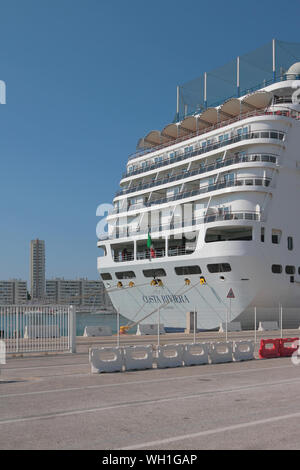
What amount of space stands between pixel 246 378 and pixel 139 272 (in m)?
24.2

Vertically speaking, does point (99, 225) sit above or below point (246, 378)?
above

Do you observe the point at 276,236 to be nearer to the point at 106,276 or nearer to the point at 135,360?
the point at 106,276

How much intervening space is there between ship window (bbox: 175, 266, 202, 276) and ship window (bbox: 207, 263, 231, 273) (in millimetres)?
853

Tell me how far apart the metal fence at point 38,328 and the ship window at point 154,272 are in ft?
51.1

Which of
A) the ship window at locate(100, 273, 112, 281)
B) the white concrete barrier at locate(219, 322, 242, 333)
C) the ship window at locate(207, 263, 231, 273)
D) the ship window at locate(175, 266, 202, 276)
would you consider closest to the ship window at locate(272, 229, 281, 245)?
the ship window at locate(207, 263, 231, 273)

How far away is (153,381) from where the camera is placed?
12750 millimetres

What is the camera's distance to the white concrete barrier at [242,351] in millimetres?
17641

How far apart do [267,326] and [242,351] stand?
15.6 meters

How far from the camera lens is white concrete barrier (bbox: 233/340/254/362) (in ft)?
57.9

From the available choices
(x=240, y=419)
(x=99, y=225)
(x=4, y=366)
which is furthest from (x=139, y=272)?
(x=240, y=419)

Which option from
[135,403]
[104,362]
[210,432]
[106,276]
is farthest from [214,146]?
[210,432]
